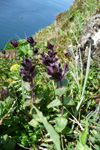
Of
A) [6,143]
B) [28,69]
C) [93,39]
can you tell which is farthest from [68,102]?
[93,39]

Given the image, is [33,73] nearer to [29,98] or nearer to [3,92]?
[29,98]

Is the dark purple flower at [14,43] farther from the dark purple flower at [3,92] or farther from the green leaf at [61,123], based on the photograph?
the green leaf at [61,123]

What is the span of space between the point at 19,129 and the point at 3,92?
340mm

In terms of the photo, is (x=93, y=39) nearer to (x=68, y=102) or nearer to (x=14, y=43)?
(x=14, y=43)

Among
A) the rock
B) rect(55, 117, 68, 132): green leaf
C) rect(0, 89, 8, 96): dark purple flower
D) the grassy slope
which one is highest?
the grassy slope

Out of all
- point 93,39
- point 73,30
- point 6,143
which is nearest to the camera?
point 6,143

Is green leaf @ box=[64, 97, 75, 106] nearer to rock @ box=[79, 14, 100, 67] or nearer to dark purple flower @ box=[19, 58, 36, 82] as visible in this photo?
dark purple flower @ box=[19, 58, 36, 82]

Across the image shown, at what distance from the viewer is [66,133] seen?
1.02 m

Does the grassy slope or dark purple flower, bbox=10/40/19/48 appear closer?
dark purple flower, bbox=10/40/19/48

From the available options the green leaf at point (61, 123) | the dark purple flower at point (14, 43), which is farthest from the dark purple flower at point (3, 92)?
the dark purple flower at point (14, 43)

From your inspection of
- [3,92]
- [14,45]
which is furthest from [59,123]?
[14,45]

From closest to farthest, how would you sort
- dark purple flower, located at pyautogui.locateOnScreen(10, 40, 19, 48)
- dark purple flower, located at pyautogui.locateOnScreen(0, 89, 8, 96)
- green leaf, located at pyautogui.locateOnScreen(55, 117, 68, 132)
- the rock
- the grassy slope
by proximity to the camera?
green leaf, located at pyautogui.locateOnScreen(55, 117, 68, 132) < dark purple flower, located at pyautogui.locateOnScreen(0, 89, 8, 96) < the rock < dark purple flower, located at pyautogui.locateOnScreen(10, 40, 19, 48) < the grassy slope

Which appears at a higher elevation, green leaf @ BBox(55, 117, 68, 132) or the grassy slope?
the grassy slope

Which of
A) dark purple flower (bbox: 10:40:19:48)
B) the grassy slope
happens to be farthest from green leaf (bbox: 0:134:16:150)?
dark purple flower (bbox: 10:40:19:48)
